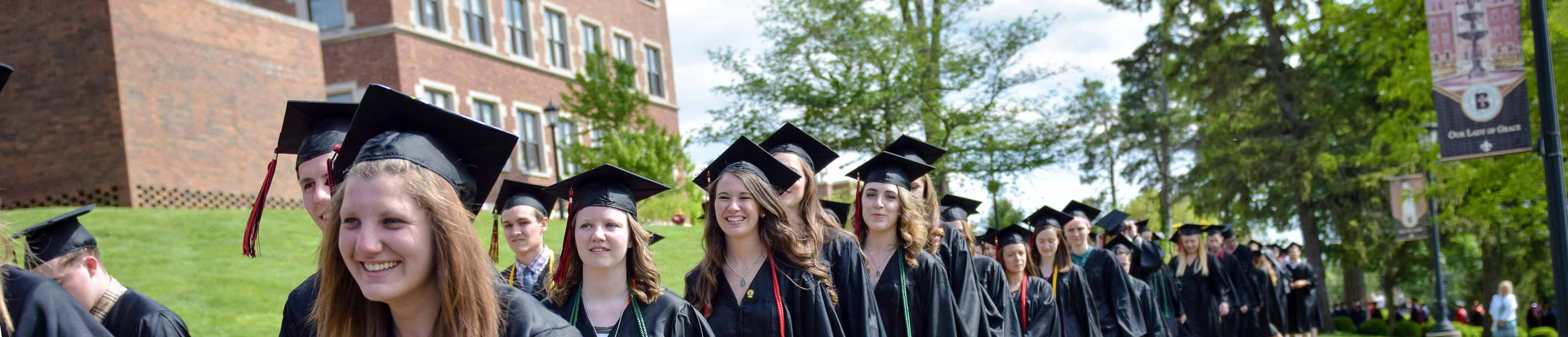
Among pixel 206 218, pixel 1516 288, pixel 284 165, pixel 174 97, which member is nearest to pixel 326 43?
pixel 284 165

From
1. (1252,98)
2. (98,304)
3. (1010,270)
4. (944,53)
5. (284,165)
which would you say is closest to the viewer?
(98,304)

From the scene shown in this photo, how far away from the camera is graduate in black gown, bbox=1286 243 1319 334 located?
1962 cm

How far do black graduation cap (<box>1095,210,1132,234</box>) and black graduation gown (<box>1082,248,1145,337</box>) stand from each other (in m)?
2.32

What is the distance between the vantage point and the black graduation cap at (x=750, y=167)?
Result: 18.7 ft

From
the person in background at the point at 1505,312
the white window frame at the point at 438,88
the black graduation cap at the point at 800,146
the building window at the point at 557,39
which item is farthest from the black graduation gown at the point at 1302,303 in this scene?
the building window at the point at 557,39

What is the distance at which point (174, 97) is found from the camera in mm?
20875

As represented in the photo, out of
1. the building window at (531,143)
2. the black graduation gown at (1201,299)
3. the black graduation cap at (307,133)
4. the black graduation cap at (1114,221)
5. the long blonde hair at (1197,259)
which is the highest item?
the building window at (531,143)

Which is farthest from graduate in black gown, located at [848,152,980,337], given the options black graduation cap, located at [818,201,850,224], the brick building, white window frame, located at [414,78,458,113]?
white window frame, located at [414,78,458,113]

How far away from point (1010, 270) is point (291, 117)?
6123 mm

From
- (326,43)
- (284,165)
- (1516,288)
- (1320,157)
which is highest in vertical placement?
(326,43)

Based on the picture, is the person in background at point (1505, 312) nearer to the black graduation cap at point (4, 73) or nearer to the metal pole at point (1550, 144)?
the metal pole at point (1550, 144)

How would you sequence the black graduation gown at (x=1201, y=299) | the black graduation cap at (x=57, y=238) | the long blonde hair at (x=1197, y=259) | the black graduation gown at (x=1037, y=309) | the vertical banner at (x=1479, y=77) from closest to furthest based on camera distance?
the black graduation cap at (x=57, y=238), the black graduation gown at (x=1037, y=309), the vertical banner at (x=1479, y=77), the long blonde hair at (x=1197, y=259), the black graduation gown at (x=1201, y=299)

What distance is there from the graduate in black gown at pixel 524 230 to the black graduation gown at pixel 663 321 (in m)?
1.61

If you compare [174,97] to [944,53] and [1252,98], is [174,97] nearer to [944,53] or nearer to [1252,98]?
[944,53]
